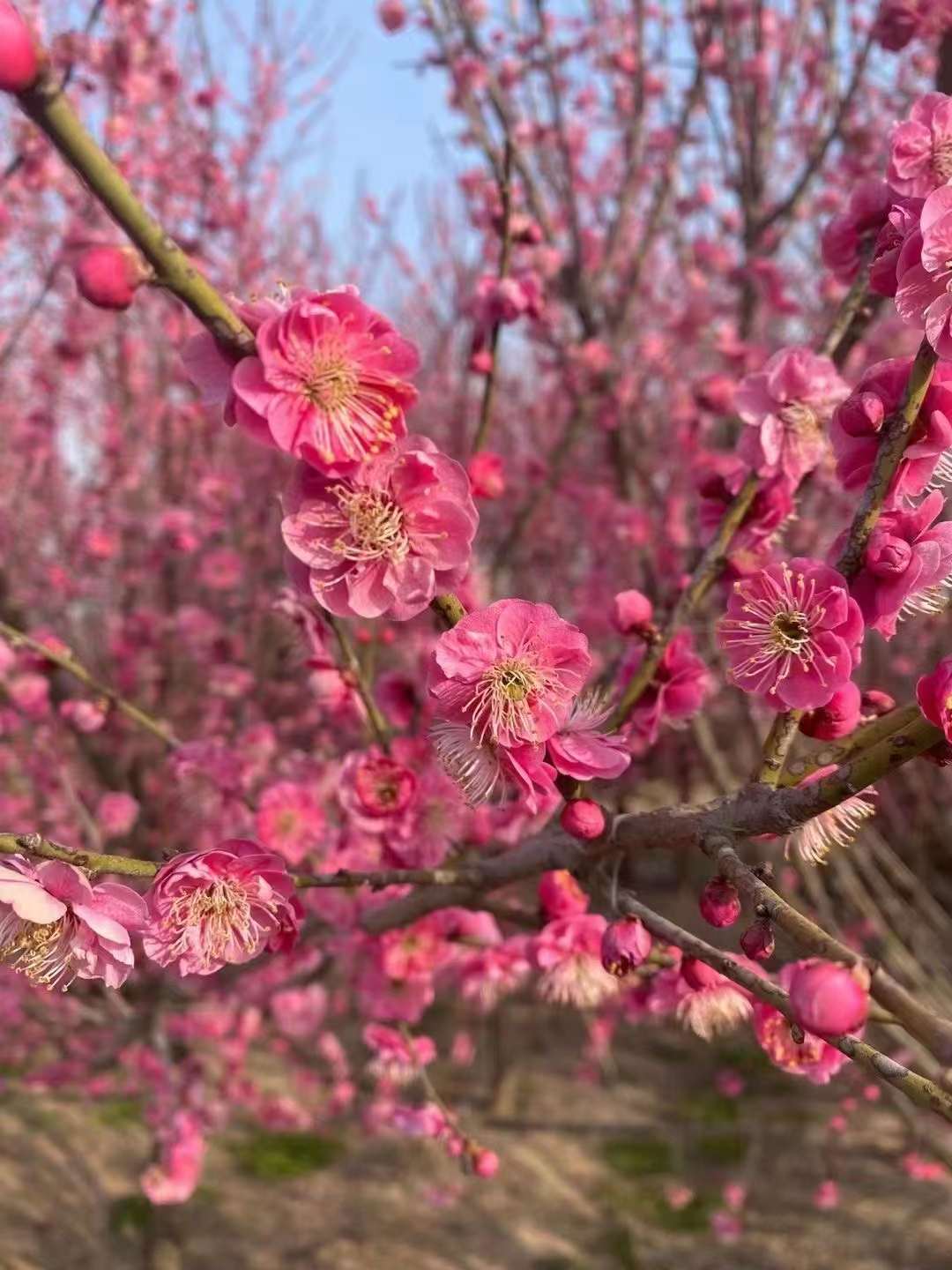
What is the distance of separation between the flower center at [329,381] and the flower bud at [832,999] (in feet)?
2.37

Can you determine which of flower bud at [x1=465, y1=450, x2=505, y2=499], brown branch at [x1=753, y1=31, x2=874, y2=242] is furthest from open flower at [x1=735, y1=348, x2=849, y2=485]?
brown branch at [x1=753, y1=31, x2=874, y2=242]

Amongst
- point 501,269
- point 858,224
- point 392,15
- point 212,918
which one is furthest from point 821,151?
point 212,918

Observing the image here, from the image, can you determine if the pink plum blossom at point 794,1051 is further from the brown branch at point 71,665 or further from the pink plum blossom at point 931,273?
the brown branch at point 71,665

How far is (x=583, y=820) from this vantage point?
3.84 feet

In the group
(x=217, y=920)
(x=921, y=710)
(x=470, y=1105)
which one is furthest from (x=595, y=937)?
(x=470, y=1105)

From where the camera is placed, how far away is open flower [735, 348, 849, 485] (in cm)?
147

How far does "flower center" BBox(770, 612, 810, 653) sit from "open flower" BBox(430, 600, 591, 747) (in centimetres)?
23

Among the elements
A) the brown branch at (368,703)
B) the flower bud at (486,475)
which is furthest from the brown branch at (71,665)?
the flower bud at (486,475)

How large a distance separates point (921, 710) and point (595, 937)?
89 centimetres

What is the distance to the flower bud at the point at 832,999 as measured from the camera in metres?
0.79

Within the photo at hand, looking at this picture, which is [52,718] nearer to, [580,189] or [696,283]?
[696,283]

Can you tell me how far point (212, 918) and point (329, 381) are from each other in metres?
0.67

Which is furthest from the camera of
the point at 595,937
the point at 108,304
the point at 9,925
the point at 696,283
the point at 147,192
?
the point at 147,192

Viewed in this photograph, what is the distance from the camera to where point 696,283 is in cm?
518
